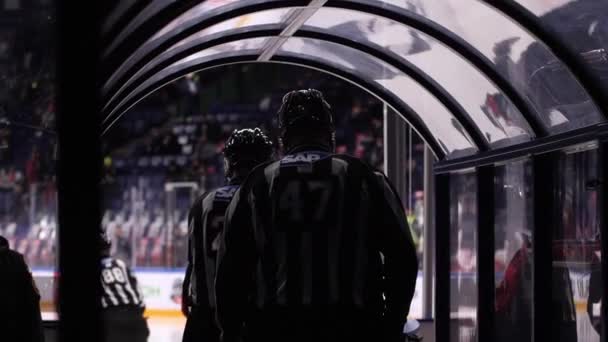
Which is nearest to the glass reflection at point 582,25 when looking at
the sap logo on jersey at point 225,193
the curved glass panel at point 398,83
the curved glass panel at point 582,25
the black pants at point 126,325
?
→ the curved glass panel at point 582,25

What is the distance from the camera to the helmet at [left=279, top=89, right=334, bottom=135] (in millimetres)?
2996

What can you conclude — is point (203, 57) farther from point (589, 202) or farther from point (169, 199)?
point (169, 199)

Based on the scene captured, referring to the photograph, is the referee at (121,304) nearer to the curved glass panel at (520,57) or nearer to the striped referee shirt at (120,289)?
the striped referee shirt at (120,289)

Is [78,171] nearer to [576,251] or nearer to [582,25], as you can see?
[582,25]

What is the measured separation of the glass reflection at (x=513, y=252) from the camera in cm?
566

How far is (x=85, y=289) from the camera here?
1768mm

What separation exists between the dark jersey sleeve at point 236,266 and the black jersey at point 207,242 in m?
1.28

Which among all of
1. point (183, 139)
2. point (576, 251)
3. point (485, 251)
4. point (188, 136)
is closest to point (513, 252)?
point (485, 251)

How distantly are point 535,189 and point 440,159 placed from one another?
2.35 metres

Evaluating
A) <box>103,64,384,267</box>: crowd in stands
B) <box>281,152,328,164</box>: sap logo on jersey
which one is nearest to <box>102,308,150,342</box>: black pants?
<box>281,152,328,164</box>: sap logo on jersey

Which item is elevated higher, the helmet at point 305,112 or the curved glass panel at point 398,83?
the curved glass panel at point 398,83

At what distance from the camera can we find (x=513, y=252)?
5922mm

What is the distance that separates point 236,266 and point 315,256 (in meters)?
0.25

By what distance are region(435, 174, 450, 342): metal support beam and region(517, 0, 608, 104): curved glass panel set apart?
2.94 m
